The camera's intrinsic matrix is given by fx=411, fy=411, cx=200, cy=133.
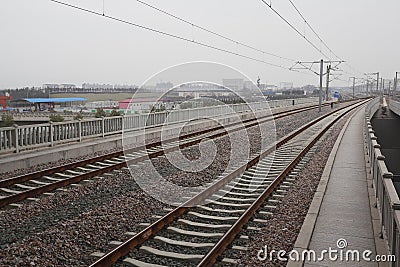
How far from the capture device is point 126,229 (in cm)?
687

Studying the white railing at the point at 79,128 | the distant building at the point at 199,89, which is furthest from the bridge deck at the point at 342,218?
the white railing at the point at 79,128

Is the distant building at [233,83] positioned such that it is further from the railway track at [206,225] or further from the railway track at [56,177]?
the railway track at [56,177]

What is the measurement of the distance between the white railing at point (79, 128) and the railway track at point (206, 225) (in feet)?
22.5

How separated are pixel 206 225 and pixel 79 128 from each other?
10.1m

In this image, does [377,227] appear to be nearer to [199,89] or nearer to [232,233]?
[232,233]

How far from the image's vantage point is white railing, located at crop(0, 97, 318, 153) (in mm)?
→ 12672

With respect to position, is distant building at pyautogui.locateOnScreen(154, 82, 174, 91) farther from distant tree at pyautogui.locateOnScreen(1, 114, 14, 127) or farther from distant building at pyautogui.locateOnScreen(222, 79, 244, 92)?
distant tree at pyautogui.locateOnScreen(1, 114, 14, 127)

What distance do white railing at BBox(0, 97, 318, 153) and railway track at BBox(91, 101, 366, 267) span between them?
6872 mm

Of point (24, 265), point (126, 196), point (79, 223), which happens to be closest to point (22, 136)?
point (126, 196)

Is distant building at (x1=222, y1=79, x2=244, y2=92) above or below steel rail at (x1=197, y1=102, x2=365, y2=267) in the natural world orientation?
above

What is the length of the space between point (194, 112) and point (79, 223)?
1815 centimetres

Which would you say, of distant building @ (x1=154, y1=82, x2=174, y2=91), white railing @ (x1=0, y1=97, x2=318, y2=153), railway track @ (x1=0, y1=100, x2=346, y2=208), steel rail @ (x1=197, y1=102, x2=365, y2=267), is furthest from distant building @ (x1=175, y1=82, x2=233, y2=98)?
white railing @ (x1=0, y1=97, x2=318, y2=153)

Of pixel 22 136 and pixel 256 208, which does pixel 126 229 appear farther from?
pixel 22 136

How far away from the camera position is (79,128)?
15617 millimetres
